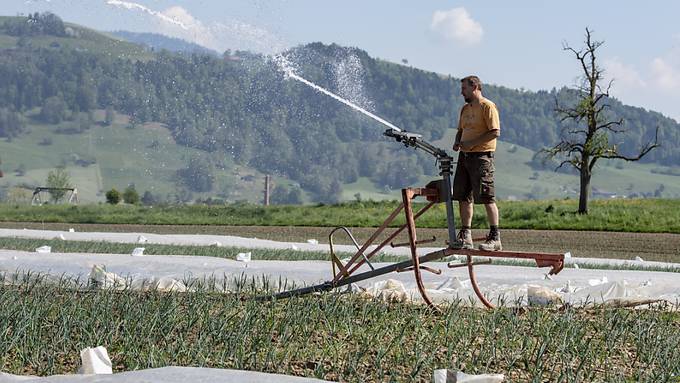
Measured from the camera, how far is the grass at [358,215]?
3872cm

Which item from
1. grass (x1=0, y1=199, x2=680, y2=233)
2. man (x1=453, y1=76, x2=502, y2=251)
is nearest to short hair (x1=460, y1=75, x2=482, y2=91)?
man (x1=453, y1=76, x2=502, y2=251)

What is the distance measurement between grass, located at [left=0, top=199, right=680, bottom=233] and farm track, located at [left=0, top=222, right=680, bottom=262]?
301 centimetres

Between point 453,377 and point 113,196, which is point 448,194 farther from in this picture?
point 113,196

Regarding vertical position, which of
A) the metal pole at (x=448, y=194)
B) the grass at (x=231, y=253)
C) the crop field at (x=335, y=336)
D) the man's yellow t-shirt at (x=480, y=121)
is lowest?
the grass at (x=231, y=253)

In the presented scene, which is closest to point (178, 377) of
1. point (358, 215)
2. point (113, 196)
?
point (358, 215)

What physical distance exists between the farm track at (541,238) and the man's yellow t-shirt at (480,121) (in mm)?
17572

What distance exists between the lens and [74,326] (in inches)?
306

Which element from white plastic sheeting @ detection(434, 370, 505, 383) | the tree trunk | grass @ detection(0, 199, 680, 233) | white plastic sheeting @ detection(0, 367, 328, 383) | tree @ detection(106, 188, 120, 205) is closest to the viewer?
white plastic sheeting @ detection(0, 367, 328, 383)

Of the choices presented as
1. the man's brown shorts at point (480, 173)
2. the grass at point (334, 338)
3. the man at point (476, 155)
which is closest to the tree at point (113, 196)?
the grass at point (334, 338)

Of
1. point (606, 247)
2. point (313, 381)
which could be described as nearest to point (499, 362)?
point (313, 381)

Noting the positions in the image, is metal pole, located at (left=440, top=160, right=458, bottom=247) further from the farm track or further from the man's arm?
the farm track

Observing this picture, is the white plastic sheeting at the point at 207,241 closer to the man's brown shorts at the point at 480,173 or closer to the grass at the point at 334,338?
the man's brown shorts at the point at 480,173

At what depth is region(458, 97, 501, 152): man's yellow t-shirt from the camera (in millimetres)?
9461

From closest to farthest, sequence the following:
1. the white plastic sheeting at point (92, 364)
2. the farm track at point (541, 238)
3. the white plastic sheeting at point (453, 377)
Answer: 1. the white plastic sheeting at point (453, 377)
2. the white plastic sheeting at point (92, 364)
3. the farm track at point (541, 238)
